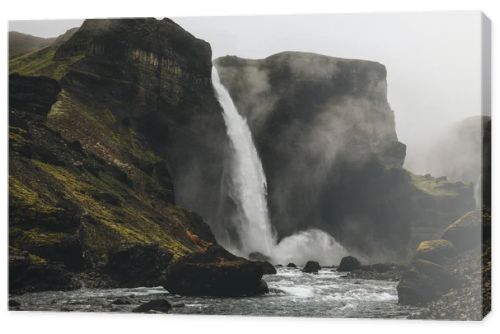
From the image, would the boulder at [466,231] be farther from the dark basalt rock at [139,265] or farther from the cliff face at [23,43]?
the cliff face at [23,43]

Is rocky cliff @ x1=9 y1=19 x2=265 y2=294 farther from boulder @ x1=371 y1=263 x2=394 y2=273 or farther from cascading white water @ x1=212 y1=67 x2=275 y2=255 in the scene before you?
boulder @ x1=371 y1=263 x2=394 y2=273

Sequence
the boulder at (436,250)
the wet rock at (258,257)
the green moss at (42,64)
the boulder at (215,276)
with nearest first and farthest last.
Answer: the boulder at (436,250) → the boulder at (215,276) → the wet rock at (258,257) → the green moss at (42,64)

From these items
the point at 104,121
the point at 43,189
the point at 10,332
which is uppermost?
the point at 104,121

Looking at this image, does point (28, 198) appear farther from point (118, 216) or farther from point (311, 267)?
point (311, 267)

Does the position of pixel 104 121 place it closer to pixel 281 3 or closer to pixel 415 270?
pixel 281 3

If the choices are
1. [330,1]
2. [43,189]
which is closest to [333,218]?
[330,1]

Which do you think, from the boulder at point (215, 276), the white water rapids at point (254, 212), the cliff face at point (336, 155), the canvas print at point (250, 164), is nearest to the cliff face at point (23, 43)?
the canvas print at point (250, 164)

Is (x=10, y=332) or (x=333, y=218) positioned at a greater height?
(x=333, y=218)
